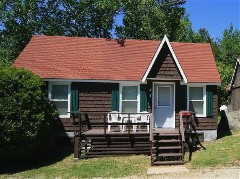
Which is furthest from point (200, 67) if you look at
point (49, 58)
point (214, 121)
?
point (49, 58)

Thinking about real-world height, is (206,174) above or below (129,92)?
below

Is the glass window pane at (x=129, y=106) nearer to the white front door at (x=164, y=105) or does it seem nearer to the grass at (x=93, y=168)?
the white front door at (x=164, y=105)

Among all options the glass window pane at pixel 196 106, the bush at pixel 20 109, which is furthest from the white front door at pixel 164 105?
the bush at pixel 20 109

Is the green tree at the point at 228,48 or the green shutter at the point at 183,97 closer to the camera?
the green shutter at the point at 183,97

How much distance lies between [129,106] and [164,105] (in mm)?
1844

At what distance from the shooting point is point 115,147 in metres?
16.2

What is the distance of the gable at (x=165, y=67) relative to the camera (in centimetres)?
1781

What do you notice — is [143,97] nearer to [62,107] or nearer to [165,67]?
[165,67]

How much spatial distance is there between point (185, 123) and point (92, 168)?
223 inches

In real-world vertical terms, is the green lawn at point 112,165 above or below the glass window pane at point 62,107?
below

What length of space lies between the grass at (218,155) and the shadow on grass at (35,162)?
20.2 ft

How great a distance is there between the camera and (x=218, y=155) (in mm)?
14500

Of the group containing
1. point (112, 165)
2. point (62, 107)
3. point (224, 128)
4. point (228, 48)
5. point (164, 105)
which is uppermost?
point (228, 48)

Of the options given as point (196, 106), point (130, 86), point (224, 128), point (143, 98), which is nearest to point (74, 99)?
point (130, 86)
